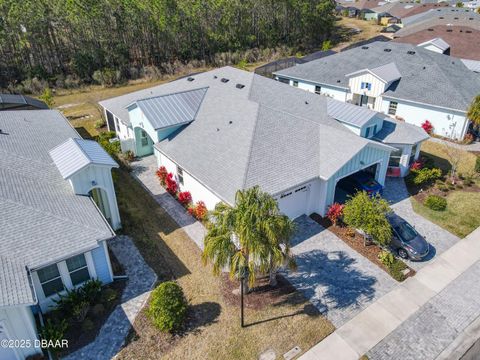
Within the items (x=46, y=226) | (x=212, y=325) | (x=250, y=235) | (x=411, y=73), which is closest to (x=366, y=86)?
(x=411, y=73)

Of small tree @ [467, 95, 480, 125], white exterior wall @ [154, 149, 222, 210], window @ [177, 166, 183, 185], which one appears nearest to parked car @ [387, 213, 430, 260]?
white exterior wall @ [154, 149, 222, 210]

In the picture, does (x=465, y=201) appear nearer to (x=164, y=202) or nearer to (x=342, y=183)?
(x=342, y=183)

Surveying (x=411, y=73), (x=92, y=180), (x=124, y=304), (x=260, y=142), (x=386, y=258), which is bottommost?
(x=124, y=304)

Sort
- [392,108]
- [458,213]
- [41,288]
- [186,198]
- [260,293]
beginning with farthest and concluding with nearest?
1. [392,108]
2. [186,198]
3. [458,213]
4. [260,293]
5. [41,288]

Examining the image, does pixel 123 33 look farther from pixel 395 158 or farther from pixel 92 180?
pixel 395 158

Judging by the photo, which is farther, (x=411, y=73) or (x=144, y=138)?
(x=411, y=73)
